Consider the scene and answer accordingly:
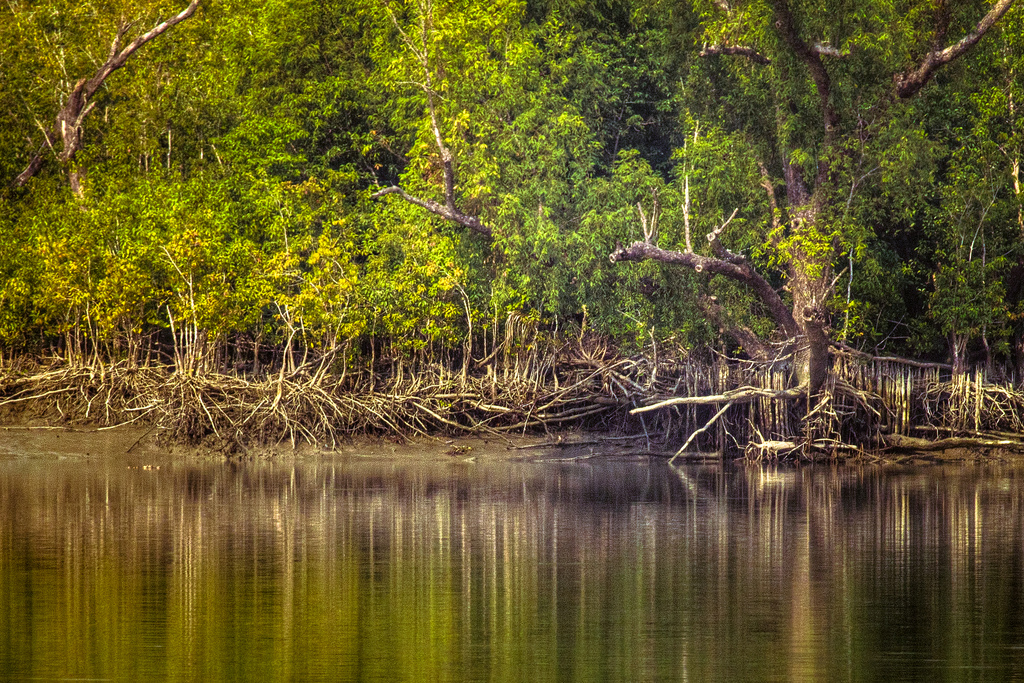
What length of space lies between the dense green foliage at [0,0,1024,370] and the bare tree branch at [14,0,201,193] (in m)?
0.25

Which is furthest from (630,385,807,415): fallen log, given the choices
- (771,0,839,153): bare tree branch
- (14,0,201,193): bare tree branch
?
(14,0,201,193): bare tree branch

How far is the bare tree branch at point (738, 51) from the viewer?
20.4 metres

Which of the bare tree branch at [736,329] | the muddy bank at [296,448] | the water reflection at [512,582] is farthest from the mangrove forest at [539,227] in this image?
the water reflection at [512,582]

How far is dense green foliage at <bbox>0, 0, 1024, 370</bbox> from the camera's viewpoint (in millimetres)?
20812

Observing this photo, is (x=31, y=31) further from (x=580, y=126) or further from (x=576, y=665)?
(x=576, y=665)

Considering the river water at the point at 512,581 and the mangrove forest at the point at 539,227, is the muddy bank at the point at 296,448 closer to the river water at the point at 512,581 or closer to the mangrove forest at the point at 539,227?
the mangrove forest at the point at 539,227

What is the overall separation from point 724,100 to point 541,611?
14.2 m

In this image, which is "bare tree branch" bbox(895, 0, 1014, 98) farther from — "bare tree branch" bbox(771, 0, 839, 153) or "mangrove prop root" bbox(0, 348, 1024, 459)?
"mangrove prop root" bbox(0, 348, 1024, 459)

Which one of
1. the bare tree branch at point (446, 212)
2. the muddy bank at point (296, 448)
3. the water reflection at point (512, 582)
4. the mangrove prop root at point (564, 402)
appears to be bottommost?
the water reflection at point (512, 582)

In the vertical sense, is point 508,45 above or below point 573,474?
above

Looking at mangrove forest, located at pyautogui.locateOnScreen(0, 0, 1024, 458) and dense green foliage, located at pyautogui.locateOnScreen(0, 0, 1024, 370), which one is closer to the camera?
mangrove forest, located at pyautogui.locateOnScreen(0, 0, 1024, 458)

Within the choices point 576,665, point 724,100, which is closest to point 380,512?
point 576,665

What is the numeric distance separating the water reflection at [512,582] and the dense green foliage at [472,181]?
5.20m

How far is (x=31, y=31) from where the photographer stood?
25.8 metres
